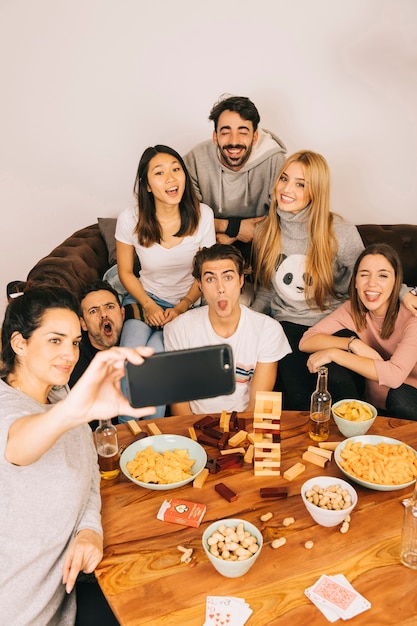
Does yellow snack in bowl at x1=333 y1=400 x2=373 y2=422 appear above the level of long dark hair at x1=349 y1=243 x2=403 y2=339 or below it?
below

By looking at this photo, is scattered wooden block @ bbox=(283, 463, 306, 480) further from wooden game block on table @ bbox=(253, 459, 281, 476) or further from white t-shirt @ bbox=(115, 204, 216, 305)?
white t-shirt @ bbox=(115, 204, 216, 305)

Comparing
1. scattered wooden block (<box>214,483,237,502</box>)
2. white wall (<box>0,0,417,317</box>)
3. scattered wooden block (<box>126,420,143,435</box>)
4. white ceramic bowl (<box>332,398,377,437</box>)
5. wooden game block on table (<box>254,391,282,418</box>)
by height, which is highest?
white wall (<box>0,0,417,317</box>)

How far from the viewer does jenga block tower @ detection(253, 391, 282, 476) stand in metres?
1.53

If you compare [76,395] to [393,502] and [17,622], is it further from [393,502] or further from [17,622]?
[393,502]

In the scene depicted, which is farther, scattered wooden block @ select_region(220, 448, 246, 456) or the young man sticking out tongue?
the young man sticking out tongue

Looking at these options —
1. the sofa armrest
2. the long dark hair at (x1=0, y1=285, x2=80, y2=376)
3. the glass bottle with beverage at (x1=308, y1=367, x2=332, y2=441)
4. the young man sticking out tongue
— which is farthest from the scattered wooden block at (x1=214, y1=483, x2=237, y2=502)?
the sofa armrest

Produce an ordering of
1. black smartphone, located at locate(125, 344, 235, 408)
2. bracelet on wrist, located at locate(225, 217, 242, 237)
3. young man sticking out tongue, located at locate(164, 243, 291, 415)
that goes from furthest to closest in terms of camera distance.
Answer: bracelet on wrist, located at locate(225, 217, 242, 237) < young man sticking out tongue, located at locate(164, 243, 291, 415) < black smartphone, located at locate(125, 344, 235, 408)

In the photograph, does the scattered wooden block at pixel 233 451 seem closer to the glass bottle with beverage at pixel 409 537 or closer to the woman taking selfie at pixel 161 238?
the glass bottle with beverage at pixel 409 537

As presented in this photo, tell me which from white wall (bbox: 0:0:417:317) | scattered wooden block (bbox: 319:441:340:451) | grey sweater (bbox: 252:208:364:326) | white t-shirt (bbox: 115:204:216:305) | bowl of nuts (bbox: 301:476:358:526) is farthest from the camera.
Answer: white wall (bbox: 0:0:417:317)

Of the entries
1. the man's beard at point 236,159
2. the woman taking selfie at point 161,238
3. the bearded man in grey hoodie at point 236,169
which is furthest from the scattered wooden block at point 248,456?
the man's beard at point 236,159

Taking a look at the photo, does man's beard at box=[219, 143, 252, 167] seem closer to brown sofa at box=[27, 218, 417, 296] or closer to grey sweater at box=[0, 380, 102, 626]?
brown sofa at box=[27, 218, 417, 296]

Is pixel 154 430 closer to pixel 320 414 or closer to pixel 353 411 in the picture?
pixel 320 414

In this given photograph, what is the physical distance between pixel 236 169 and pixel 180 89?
816mm

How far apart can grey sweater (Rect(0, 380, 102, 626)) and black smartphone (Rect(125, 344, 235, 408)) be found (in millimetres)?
313
